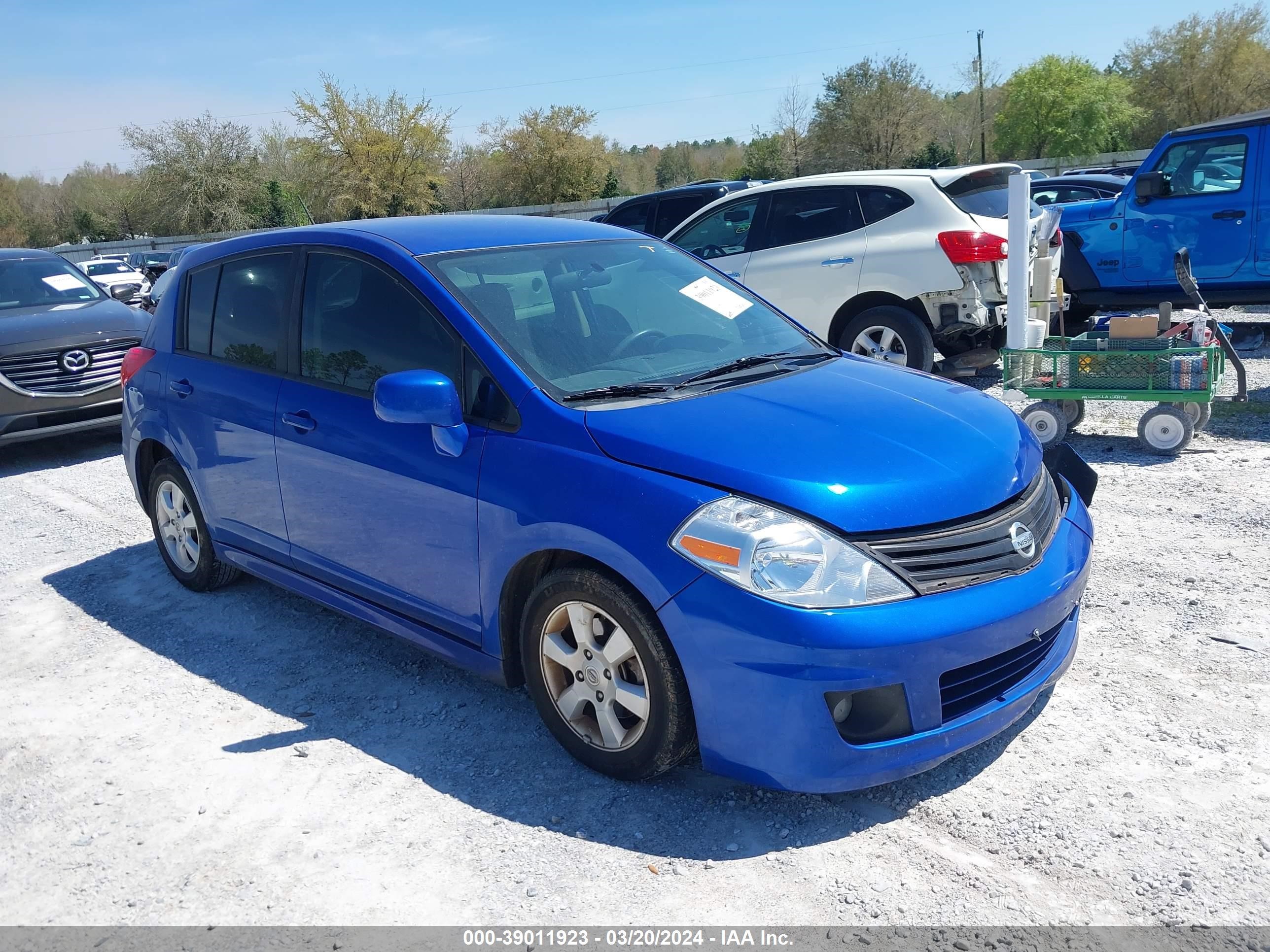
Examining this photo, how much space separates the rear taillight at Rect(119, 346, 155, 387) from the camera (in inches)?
206

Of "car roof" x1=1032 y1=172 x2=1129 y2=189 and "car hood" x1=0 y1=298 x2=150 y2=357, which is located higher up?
"car roof" x1=1032 y1=172 x2=1129 y2=189

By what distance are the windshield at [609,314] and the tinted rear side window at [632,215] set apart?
10.2 meters

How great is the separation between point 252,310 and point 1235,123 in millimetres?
9794

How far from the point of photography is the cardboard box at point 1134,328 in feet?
22.0

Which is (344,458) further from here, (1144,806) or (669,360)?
(1144,806)

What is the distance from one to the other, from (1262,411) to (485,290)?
6.60m

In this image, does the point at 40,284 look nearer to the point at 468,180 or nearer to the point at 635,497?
the point at 635,497

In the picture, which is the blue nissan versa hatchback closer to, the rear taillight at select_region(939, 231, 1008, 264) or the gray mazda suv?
the rear taillight at select_region(939, 231, 1008, 264)

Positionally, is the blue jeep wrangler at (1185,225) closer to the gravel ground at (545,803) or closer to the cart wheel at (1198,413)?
the cart wheel at (1198,413)

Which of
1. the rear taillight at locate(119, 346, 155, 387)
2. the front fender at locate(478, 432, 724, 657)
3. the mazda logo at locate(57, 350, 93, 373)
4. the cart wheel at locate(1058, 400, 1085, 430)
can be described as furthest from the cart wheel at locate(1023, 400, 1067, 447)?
the mazda logo at locate(57, 350, 93, 373)

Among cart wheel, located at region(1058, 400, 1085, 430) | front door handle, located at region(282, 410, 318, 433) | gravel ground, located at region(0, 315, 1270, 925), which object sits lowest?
gravel ground, located at region(0, 315, 1270, 925)

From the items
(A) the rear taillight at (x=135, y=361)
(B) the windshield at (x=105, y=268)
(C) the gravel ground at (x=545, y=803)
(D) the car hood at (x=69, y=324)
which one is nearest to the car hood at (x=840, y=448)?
(C) the gravel ground at (x=545, y=803)

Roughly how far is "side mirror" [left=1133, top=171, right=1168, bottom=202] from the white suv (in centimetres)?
213

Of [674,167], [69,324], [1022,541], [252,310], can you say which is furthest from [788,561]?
[674,167]
